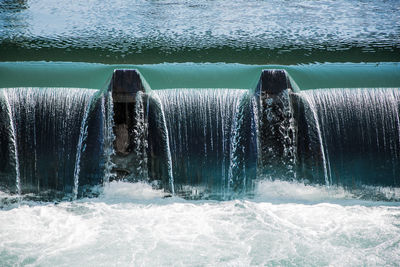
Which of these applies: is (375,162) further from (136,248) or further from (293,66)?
(136,248)

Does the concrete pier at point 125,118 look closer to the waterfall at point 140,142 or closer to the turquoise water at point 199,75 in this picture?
the waterfall at point 140,142

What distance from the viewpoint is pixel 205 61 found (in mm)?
9234

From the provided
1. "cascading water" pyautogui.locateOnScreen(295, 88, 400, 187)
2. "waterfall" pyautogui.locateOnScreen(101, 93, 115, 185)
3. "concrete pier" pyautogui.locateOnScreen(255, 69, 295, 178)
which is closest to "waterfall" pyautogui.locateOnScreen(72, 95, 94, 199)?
"waterfall" pyautogui.locateOnScreen(101, 93, 115, 185)

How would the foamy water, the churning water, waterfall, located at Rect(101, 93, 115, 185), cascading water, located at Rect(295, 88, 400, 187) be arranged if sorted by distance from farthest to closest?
cascading water, located at Rect(295, 88, 400, 187) < waterfall, located at Rect(101, 93, 115, 185) < the churning water < the foamy water

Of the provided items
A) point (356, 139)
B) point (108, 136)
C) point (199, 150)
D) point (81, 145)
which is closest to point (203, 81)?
point (199, 150)

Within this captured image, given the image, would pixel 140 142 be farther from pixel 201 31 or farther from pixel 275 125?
pixel 201 31

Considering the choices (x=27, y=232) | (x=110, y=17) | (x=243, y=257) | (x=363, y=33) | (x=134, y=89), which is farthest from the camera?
(x=110, y=17)

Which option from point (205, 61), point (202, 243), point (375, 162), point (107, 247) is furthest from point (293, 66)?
point (107, 247)

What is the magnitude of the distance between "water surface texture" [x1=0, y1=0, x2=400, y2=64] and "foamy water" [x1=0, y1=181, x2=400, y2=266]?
2923mm

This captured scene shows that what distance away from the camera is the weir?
7605mm

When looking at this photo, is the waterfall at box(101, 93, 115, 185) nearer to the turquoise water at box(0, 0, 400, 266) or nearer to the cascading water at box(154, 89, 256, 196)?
the turquoise water at box(0, 0, 400, 266)

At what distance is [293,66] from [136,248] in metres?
4.37

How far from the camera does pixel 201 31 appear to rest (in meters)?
10.3

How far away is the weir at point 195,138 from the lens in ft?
25.0
